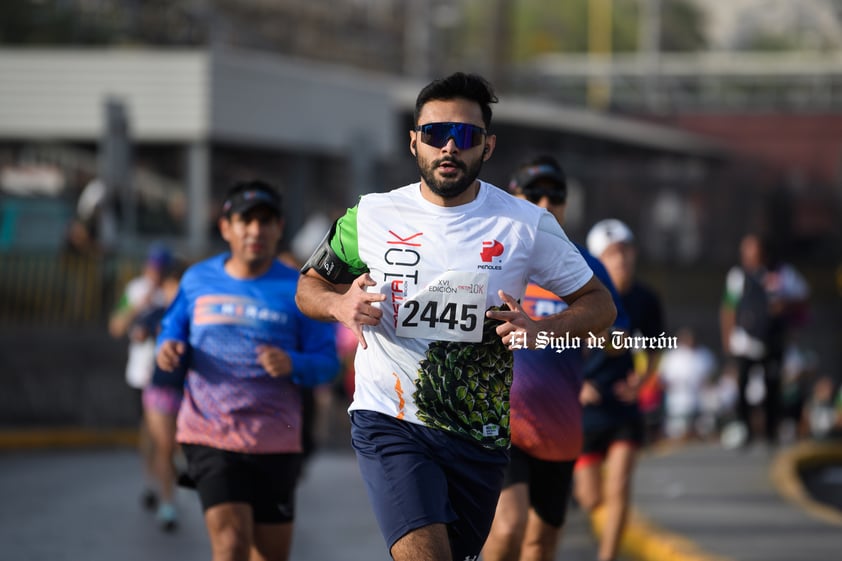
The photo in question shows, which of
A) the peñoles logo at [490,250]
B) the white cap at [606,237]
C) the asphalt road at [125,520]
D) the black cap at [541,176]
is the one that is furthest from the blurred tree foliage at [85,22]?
the peñoles logo at [490,250]

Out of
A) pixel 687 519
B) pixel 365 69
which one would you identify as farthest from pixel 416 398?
pixel 365 69

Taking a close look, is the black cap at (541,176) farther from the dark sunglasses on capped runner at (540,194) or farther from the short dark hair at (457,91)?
the short dark hair at (457,91)

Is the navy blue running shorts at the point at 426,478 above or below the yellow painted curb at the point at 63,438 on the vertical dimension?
above

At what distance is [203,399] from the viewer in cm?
765

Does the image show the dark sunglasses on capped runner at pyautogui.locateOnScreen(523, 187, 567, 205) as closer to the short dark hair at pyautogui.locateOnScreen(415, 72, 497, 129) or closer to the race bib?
the short dark hair at pyautogui.locateOnScreen(415, 72, 497, 129)

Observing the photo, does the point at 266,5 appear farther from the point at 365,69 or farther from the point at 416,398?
the point at 416,398

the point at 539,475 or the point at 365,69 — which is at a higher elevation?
the point at 365,69

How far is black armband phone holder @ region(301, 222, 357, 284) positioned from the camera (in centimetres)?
581

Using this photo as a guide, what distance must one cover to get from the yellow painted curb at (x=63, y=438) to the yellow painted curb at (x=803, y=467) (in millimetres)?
8269

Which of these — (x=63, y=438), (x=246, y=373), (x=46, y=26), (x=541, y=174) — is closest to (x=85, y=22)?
(x=46, y=26)

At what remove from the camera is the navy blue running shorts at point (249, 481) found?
24.2 feet

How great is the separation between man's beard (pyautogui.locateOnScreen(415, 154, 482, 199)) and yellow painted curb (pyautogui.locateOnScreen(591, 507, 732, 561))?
463 cm

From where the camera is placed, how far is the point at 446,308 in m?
5.63

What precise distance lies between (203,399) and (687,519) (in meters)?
5.15
